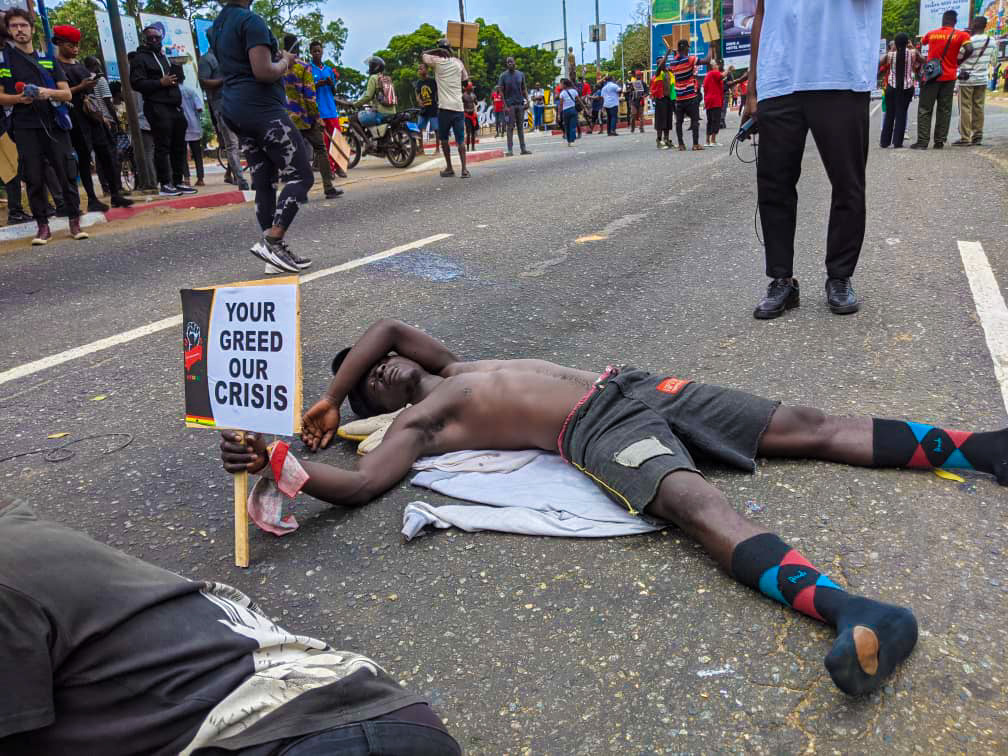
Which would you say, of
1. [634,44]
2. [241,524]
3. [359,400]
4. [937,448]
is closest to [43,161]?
[359,400]

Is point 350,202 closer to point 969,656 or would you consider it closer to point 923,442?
point 923,442

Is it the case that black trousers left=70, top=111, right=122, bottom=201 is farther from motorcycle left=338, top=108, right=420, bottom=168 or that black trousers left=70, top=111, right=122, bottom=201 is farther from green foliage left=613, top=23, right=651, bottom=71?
green foliage left=613, top=23, right=651, bottom=71

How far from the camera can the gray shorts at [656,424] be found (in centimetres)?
249

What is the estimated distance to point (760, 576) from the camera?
1985 millimetres

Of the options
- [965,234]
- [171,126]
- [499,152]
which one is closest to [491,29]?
[499,152]

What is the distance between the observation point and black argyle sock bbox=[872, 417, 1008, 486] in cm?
245

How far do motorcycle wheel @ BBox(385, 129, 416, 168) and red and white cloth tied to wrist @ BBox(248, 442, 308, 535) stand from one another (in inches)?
540

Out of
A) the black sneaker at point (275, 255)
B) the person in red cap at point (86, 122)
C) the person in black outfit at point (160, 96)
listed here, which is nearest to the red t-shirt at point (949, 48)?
the black sneaker at point (275, 255)

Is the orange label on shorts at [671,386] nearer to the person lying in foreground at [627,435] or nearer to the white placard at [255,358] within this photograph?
the person lying in foreground at [627,435]

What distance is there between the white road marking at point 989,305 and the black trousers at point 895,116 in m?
8.59

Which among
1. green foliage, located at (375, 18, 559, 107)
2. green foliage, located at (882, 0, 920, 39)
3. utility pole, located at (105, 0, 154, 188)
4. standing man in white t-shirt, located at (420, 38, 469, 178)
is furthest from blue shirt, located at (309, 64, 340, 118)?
green foliage, located at (882, 0, 920, 39)

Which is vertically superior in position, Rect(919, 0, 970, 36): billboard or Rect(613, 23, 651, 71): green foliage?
Rect(613, 23, 651, 71): green foliage

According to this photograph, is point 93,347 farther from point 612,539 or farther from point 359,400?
point 612,539

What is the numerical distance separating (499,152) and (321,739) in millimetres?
18279
